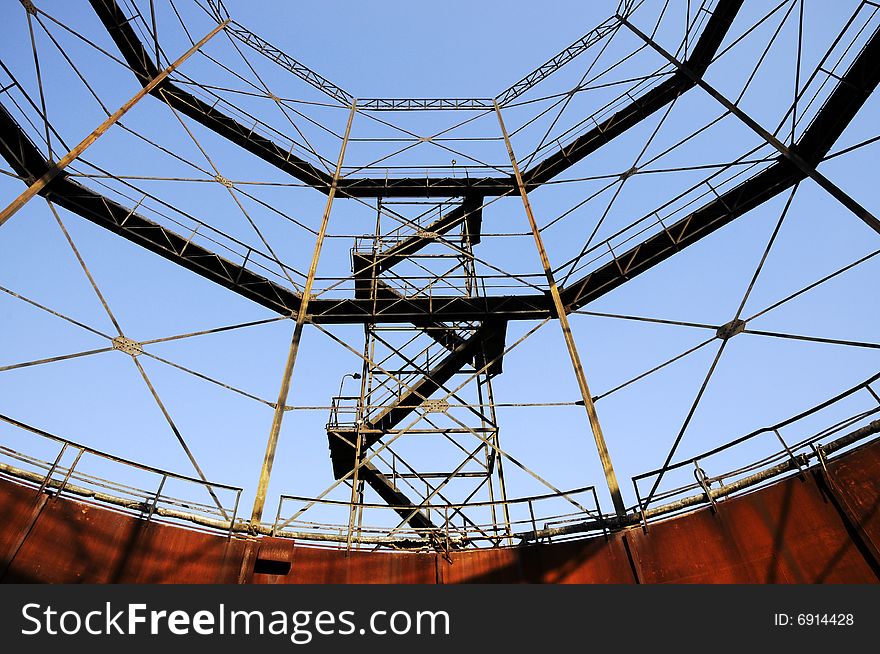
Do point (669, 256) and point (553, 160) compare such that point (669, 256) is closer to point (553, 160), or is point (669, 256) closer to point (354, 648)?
point (553, 160)

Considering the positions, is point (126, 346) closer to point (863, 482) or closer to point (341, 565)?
point (341, 565)

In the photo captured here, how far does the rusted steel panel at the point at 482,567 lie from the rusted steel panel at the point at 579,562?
194 millimetres

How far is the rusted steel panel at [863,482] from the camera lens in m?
6.91

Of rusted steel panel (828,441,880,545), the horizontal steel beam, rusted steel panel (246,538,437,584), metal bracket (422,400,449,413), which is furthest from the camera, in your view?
the horizontal steel beam

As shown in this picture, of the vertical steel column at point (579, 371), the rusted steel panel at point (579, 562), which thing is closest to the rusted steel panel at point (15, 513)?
the rusted steel panel at point (579, 562)

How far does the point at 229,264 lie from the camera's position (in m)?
12.3

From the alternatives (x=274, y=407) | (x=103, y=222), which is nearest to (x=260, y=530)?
(x=274, y=407)

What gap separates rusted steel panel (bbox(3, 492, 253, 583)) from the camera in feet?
22.7

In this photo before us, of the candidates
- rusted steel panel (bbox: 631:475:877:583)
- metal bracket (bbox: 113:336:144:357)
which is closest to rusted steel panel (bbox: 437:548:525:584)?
rusted steel panel (bbox: 631:475:877:583)

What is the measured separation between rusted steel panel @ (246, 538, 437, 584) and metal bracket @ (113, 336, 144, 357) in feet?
15.4

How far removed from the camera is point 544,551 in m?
8.66

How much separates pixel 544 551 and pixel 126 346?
29.3ft

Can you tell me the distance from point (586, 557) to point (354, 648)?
4407mm

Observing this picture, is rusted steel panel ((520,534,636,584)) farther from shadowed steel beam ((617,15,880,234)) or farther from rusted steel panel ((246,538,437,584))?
shadowed steel beam ((617,15,880,234))
